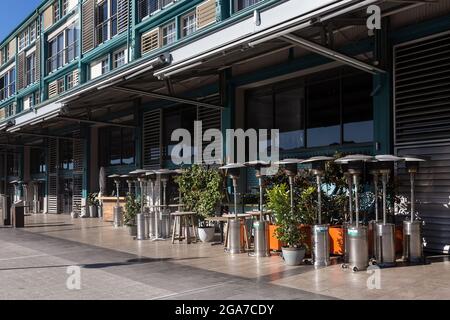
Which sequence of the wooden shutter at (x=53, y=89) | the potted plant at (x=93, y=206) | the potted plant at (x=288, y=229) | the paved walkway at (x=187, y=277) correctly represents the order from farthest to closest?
the wooden shutter at (x=53, y=89), the potted plant at (x=93, y=206), the potted plant at (x=288, y=229), the paved walkway at (x=187, y=277)

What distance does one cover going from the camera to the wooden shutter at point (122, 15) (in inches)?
866

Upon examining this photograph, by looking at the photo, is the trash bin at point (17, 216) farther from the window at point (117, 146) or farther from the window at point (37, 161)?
the window at point (37, 161)

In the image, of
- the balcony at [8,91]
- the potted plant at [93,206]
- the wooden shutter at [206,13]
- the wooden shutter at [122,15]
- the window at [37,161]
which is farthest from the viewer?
the balcony at [8,91]

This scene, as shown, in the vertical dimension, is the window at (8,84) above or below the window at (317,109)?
above

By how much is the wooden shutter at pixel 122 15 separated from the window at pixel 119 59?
100 cm

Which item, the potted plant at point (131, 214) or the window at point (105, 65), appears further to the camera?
the window at point (105, 65)

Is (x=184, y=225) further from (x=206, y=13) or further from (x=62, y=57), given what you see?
(x=62, y=57)

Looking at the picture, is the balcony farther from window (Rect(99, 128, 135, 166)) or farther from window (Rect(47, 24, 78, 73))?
window (Rect(99, 128, 135, 166))

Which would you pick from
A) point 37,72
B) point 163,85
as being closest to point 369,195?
point 163,85

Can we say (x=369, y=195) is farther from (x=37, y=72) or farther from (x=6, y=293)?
(x=37, y=72)

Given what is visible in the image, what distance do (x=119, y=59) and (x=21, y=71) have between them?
1548cm

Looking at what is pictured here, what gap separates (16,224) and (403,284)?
16.2 meters

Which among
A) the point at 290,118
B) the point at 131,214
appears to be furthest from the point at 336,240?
the point at 131,214

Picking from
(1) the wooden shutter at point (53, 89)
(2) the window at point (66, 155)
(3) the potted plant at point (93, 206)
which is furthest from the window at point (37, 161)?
(3) the potted plant at point (93, 206)
